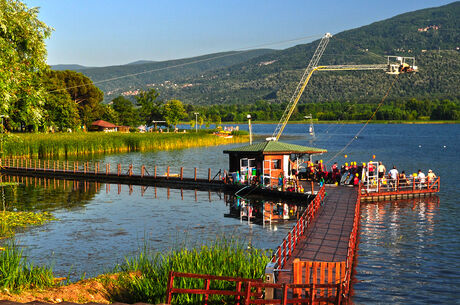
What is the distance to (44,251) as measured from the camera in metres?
29.0

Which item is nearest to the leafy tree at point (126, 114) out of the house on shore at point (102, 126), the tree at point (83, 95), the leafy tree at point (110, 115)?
the leafy tree at point (110, 115)

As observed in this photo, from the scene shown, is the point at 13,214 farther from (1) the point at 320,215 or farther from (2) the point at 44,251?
(1) the point at 320,215

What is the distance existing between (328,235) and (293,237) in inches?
117

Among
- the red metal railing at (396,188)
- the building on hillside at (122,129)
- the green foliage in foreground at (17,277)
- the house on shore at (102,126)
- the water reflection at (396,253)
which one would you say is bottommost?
the water reflection at (396,253)

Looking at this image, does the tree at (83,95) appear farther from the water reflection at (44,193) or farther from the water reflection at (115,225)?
the water reflection at (115,225)

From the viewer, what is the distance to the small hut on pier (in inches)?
1870

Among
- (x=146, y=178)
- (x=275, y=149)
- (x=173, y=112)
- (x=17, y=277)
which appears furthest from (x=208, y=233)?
(x=173, y=112)

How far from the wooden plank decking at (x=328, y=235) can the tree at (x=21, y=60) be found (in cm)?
1466

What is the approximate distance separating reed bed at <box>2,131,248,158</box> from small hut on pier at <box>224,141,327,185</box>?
30.4m

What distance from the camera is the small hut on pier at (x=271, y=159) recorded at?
1870 inches

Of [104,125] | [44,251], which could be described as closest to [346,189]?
[44,251]

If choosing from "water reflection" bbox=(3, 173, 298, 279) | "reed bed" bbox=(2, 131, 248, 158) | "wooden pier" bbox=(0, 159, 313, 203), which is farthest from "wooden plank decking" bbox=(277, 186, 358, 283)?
"reed bed" bbox=(2, 131, 248, 158)

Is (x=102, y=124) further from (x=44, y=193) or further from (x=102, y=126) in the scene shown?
(x=44, y=193)

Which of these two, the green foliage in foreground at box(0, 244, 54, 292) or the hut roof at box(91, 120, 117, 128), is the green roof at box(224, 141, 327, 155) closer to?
the green foliage in foreground at box(0, 244, 54, 292)
